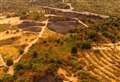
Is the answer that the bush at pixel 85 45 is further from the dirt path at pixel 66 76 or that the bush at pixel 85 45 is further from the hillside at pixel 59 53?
the dirt path at pixel 66 76

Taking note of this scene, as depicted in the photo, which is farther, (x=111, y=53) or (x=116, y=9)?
(x=116, y=9)

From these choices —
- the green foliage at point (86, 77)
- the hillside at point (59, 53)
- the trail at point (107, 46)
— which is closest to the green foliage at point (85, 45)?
the hillside at point (59, 53)

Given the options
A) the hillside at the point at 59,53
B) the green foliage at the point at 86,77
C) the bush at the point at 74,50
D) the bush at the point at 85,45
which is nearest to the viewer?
the green foliage at the point at 86,77

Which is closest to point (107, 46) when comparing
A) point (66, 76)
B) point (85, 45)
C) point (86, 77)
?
point (85, 45)

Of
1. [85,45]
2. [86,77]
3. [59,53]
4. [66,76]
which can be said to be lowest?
[66,76]

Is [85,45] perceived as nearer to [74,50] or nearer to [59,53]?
[74,50]

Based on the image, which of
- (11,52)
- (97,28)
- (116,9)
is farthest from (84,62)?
(116,9)

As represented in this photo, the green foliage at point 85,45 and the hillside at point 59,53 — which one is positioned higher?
the green foliage at point 85,45

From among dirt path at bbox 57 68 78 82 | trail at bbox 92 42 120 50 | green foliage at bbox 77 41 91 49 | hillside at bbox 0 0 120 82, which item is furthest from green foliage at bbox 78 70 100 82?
trail at bbox 92 42 120 50

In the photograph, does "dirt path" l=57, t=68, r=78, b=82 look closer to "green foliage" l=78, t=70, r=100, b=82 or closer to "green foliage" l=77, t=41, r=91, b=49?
"green foliage" l=78, t=70, r=100, b=82

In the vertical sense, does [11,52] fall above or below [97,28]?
below

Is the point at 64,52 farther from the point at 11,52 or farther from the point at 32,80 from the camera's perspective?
the point at 11,52
